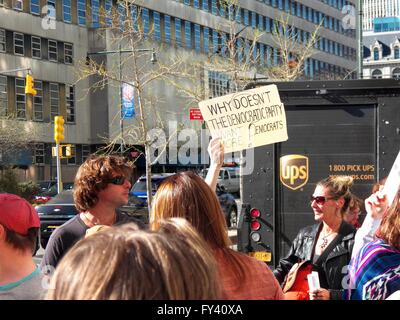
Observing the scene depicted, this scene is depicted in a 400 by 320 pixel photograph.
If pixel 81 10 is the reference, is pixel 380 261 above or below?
below

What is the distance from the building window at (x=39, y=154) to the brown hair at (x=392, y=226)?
44631 millimetres

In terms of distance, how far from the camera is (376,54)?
114188mm

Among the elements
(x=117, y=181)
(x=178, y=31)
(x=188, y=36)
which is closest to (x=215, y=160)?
(x=117, y=181)

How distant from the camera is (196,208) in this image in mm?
2818

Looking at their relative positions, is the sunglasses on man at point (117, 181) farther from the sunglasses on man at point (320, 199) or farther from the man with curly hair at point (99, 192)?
the sunglasses on man at point (320, 199)

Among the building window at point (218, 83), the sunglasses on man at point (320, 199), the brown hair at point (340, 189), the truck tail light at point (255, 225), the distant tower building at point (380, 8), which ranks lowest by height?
the truck tail light at point (255, 225)

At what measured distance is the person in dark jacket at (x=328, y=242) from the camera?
14.4 ft

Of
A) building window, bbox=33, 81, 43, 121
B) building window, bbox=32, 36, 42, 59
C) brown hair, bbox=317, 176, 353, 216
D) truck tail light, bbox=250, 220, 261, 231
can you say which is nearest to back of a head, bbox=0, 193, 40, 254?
brown hair, bbox=317, 176, 353, 216

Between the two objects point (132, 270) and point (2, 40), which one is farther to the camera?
point (2, 40)

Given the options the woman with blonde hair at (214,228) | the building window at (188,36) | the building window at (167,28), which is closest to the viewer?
the woman with blonde hair at (214,228)

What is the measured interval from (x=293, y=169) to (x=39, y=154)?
41.2m
